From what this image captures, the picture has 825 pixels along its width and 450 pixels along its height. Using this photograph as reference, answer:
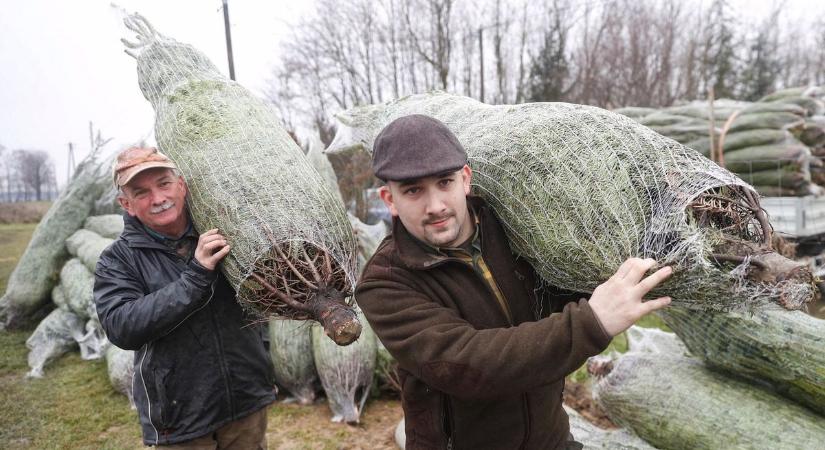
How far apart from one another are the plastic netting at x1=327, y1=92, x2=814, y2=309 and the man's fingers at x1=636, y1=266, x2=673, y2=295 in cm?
5

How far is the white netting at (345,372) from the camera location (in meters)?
4.34

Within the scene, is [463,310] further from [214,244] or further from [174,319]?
[174,319]

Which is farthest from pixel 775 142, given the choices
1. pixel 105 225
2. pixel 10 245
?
pixel 10 245

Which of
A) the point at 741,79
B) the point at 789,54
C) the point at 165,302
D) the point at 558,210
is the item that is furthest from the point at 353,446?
the point at 789,54

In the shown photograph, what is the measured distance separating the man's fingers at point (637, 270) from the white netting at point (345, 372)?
11.3 feet

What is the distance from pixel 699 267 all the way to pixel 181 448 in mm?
2240

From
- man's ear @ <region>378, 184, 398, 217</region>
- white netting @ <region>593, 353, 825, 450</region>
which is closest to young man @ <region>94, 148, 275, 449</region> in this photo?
man's ear @ <region>378, 184, 398, 217</region>

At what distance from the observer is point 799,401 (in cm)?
254

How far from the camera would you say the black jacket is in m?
2.03

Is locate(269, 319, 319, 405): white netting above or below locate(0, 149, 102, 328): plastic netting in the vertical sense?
below

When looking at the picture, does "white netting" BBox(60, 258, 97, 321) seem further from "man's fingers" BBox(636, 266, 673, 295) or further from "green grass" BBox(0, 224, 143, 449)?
"man's fingers" BBox(636, 266, 673, 295)

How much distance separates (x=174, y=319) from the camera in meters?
2.04

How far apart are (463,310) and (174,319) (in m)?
1.21

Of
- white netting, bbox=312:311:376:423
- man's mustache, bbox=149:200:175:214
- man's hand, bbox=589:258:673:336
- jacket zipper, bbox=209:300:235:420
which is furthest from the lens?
white netting, bbox=312:311:376:423
